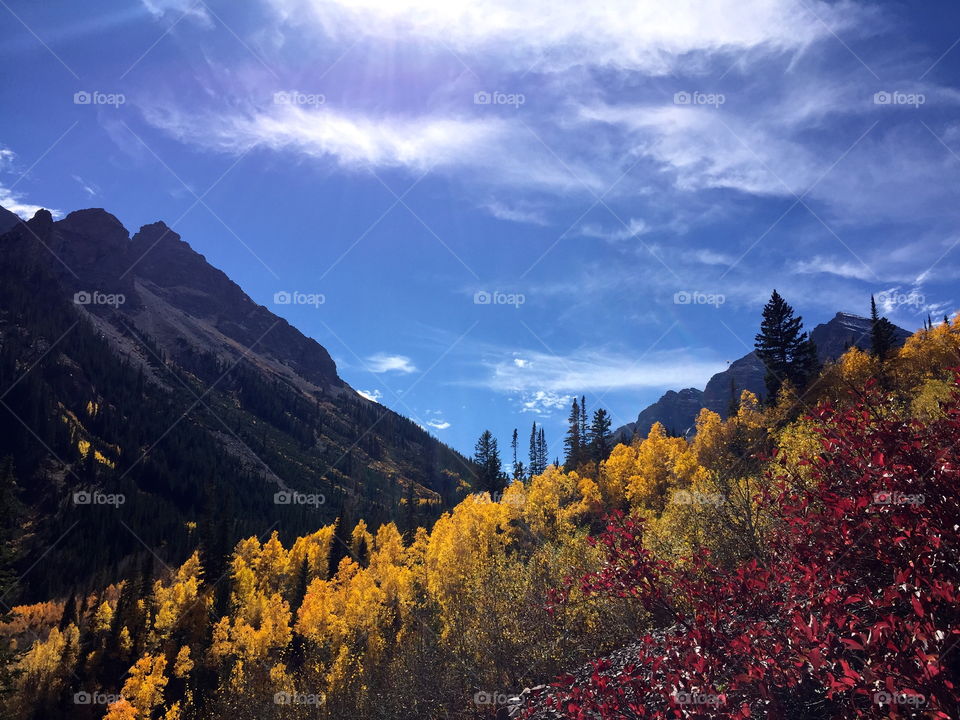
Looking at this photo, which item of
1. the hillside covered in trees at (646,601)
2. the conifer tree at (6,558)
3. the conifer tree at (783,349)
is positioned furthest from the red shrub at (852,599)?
the conifer tree at (783,349)

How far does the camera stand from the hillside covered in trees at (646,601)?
4.68 m

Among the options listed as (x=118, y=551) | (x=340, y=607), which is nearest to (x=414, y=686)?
(x=340, y=607)

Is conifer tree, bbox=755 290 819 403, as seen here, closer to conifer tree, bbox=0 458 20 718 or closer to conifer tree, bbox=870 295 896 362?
conifer tree, bbox=870 295 896 362

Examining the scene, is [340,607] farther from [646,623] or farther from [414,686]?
[646,623]

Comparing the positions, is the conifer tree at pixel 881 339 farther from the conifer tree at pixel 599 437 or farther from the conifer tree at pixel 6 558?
the conifer tree at pixel 6 558

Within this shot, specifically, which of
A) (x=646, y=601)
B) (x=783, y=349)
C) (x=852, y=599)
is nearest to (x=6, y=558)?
(x=646, y=601)

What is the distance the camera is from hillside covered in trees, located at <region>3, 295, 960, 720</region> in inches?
184

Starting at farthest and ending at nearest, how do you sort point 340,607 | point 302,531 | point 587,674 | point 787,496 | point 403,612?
point 302,531 → point 340,607 → point 403,612 → point 587,674 → point 787,496

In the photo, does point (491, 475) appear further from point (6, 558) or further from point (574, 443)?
point (6, 558)

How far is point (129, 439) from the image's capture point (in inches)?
7456

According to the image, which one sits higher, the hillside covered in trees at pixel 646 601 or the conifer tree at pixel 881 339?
the conifer tree at pixel 881 339

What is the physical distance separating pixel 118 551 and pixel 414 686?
142706 mm

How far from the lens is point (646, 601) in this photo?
645 centimetres

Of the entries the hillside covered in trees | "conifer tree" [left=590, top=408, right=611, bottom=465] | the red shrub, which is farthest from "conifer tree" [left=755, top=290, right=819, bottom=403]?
the red shrub
